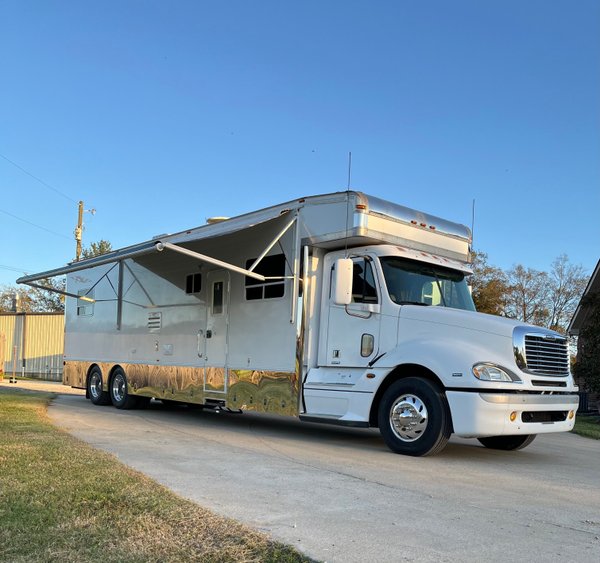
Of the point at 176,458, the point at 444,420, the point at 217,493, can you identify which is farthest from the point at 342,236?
the point at 217,493

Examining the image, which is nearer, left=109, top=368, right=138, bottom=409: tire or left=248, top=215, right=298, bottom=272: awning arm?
left=248, top=215, right=298, bottom=272: awning arm

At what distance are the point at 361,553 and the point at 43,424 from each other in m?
6.90

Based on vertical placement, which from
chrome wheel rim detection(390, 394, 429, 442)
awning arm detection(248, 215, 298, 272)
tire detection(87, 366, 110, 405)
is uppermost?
awning arm detection(248, 215, 298, 272)

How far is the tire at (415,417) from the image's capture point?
7.25 m

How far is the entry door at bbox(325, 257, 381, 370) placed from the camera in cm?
822

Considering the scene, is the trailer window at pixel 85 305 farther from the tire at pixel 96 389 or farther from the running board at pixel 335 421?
the running board at pixel 335 421

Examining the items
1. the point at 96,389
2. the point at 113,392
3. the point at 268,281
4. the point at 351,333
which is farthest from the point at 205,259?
the point at 96,389

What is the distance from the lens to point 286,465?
6.79m

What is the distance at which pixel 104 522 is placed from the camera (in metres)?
4.12

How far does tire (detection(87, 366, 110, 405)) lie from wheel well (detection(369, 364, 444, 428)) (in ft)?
26.2

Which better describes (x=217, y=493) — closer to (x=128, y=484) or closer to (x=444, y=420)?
(x=128, y=484)

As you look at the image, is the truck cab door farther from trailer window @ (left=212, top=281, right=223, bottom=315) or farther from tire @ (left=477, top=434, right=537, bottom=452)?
trailer window @ (left=212, top=281, right=223, bottom=315)

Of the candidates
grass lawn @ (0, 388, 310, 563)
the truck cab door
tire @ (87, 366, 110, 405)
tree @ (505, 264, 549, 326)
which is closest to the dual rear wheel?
tire @ (87, 366, 110, 405)

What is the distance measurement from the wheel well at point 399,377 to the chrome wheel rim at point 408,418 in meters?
0.31
